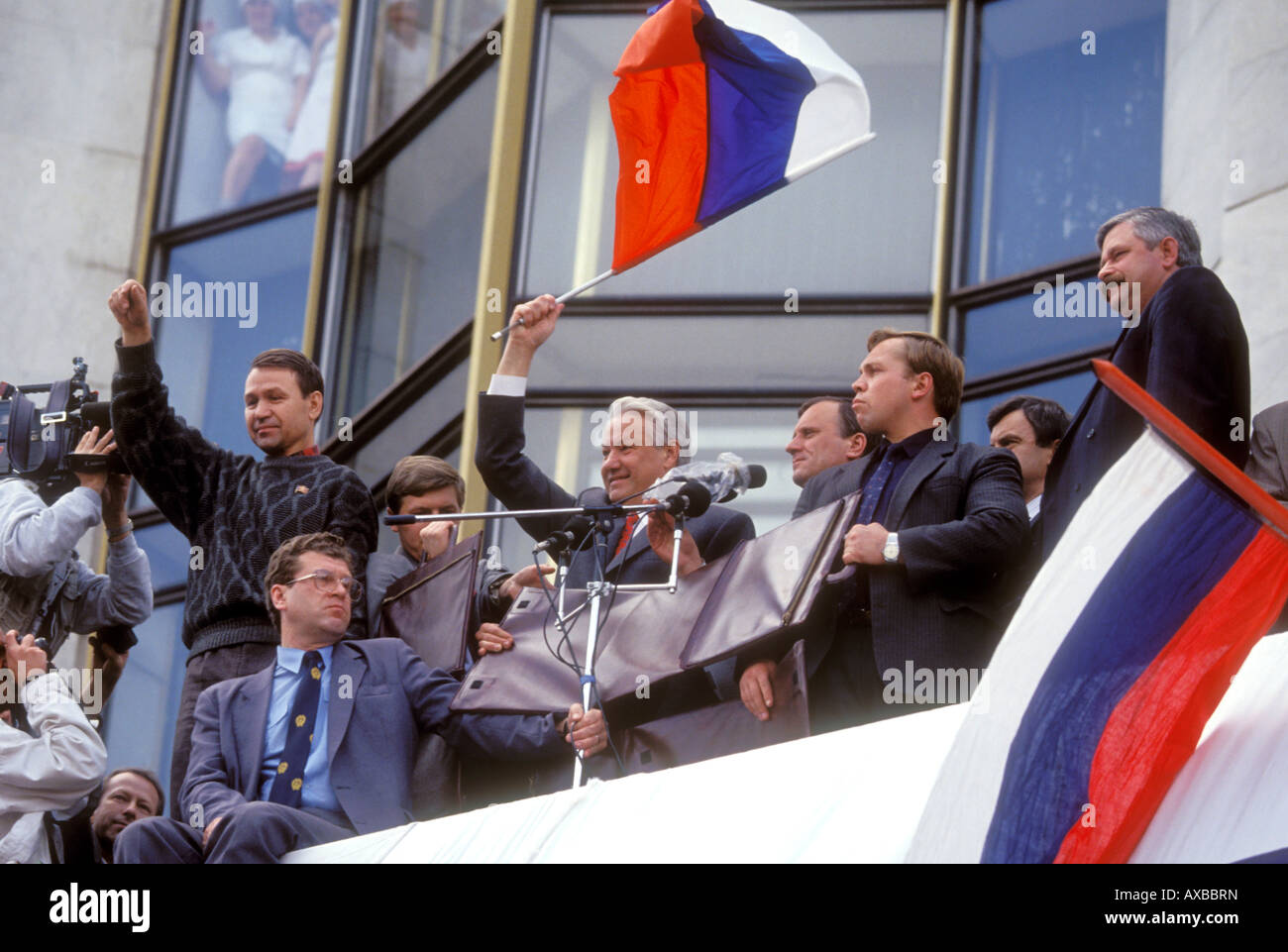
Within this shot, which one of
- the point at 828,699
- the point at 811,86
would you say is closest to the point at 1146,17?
the point at 811,86

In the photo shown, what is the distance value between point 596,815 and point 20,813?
8.03 ft

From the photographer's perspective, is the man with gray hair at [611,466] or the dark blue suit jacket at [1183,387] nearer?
the dark blue suit jacket at [1183,387]

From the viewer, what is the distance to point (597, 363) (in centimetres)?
1150

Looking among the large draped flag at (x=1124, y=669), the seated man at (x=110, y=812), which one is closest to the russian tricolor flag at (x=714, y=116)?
the seated man at (x=110, y=812)

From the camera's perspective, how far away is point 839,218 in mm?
11422

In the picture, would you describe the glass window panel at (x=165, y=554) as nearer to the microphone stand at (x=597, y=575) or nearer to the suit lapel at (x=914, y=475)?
the microphone stand at (x=597, y=575)

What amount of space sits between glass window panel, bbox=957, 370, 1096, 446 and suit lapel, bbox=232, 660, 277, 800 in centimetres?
469

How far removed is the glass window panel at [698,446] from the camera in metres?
10.8

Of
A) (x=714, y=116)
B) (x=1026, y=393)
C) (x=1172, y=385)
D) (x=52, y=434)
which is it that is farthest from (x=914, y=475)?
(x=1026, y=393)

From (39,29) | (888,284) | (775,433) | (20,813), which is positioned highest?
(39,29)

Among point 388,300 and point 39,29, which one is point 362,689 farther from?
point 39,29

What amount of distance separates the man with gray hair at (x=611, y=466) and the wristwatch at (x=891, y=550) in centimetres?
93

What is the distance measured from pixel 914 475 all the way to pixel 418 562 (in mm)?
2144

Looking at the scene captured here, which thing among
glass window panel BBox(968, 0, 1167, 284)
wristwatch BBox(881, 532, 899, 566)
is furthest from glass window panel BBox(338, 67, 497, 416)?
wristwatch BBox(881, 532, 899, 566)
